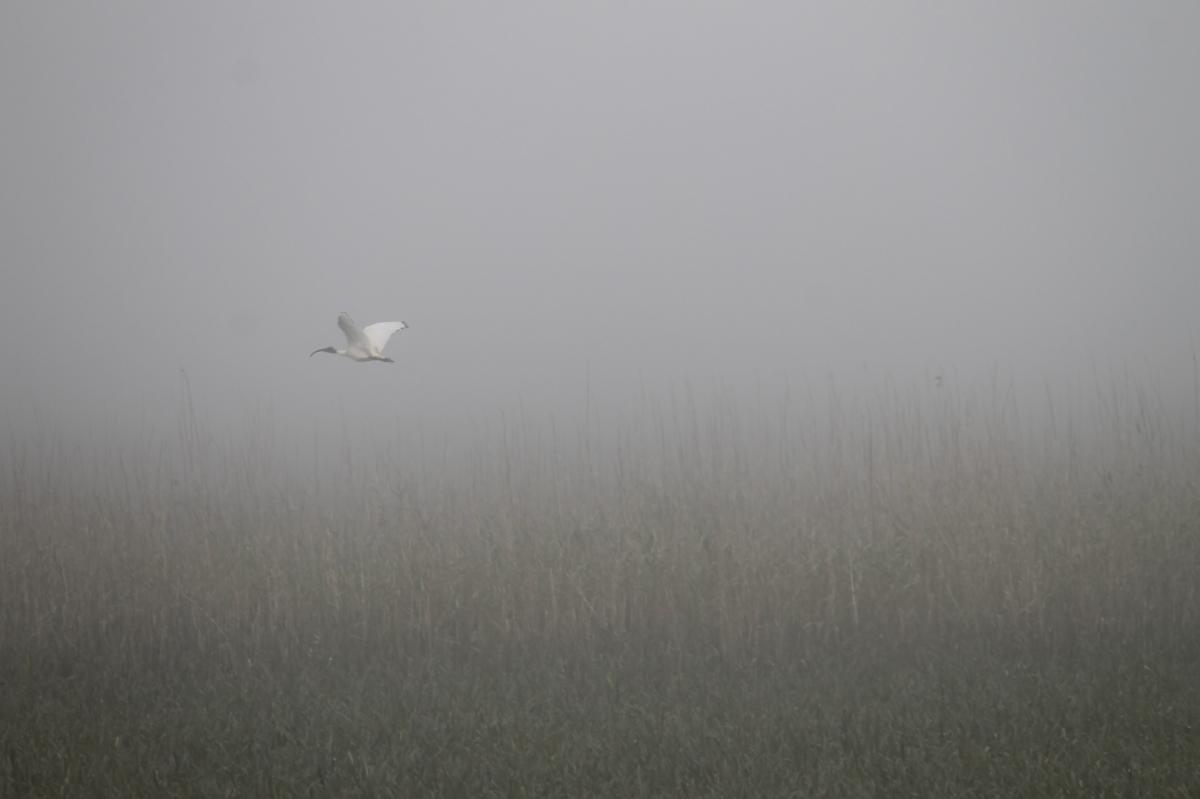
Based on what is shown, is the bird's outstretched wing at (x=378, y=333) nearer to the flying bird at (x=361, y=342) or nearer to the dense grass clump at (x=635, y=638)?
the flying bird at (x=361, y=342)

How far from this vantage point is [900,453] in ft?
34.9

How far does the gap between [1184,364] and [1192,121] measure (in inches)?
1988

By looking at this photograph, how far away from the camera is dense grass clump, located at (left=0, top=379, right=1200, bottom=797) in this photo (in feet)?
16.3

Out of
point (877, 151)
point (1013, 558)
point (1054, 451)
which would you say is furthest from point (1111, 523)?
point (877, 151)

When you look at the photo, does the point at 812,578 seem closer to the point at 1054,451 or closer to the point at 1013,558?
the point at 1013,558

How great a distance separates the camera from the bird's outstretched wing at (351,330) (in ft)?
26.4

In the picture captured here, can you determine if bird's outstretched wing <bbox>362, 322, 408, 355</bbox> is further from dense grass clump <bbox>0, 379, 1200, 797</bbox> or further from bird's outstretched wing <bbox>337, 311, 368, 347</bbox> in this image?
dense grass clump <bbox>0, 379, 1200, 797</bbox>

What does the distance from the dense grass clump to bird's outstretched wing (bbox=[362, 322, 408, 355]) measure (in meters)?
1.50

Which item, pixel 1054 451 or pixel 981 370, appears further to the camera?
pixel 981 370

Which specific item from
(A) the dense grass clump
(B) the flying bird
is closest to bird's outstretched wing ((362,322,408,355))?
(B) the flying bird

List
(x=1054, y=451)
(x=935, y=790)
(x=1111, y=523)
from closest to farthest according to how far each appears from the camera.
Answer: (x=935, y=790)
(x=1111, y=523)
(x=1054, y=451)

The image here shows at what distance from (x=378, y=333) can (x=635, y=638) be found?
3.61 m

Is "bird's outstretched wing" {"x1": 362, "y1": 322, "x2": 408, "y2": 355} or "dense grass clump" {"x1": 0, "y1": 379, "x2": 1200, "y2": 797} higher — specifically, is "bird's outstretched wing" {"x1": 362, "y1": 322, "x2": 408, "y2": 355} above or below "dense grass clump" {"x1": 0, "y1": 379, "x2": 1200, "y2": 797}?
above

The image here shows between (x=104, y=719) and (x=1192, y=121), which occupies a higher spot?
(x=1192, y=121)
